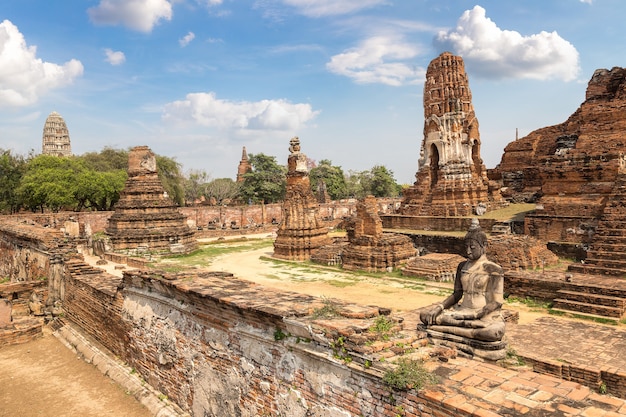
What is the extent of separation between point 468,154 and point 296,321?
59.9 feet

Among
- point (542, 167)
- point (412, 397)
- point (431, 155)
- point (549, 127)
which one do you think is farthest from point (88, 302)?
point (549, 127)

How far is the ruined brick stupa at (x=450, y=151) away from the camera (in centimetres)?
2042

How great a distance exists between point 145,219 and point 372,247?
998cm

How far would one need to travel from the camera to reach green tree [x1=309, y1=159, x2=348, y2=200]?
184ft

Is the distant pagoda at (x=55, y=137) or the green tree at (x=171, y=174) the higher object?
the distant pagoda at (x=55, y=137)

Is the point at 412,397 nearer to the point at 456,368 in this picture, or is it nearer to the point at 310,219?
the point at 456,368

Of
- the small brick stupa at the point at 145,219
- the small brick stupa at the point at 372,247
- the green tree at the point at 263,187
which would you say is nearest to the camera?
the small brick stupa at the point at 372,247

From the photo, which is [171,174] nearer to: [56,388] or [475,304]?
[56,388]

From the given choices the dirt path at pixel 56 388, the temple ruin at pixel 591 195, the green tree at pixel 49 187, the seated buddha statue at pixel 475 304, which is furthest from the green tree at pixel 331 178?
the seated buddha statue at pixel 475 304

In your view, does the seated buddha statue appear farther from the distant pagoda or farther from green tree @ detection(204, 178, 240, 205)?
the distant pagoda

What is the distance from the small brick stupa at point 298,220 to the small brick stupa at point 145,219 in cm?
445

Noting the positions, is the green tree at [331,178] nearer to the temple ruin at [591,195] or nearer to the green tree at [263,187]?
the green tree at [263,187]

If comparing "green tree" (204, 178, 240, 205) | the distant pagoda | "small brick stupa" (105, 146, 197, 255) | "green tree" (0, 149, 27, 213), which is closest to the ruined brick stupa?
"small brick stupa" (105, 146, 197, 255)

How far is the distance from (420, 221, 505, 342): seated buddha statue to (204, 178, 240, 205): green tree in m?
46.7
